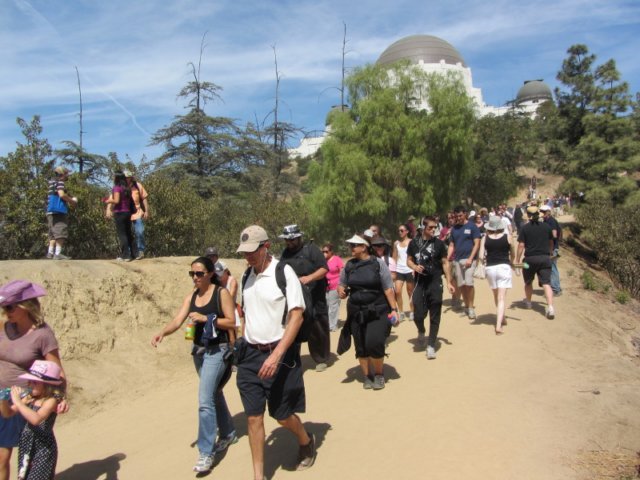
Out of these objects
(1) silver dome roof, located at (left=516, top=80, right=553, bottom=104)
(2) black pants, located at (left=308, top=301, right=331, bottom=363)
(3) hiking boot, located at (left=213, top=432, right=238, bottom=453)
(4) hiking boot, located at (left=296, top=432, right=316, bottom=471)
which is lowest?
(3) hiking boot, located at (left=213, top=432, right=238, bottom=453)

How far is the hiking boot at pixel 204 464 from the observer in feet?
14.7

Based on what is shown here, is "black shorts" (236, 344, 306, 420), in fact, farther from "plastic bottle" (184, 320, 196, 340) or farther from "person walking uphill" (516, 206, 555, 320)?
"person walking uphill" (516, 206, 555, 320)

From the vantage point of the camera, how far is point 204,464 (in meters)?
4.48

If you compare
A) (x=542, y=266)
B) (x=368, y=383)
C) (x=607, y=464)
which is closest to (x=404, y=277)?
(x=542, y=266)

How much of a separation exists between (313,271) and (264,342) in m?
2.33

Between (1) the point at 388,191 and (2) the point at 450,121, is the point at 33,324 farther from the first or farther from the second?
(2) the point at 450,121

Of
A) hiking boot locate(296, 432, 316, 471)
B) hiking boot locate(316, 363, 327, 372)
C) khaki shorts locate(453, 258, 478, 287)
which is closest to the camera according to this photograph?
hiking boot locate(296, 432, 316, 471)

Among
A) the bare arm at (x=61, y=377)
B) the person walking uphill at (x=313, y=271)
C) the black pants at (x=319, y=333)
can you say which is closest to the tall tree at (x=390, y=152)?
the black pants at (x=319, y=333)

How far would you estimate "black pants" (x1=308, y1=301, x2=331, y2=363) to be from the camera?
21.2 ft

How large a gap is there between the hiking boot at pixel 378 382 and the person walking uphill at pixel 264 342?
2.19 m

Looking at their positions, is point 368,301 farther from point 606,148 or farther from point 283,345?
point 606,148

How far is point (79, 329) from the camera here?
7.93m

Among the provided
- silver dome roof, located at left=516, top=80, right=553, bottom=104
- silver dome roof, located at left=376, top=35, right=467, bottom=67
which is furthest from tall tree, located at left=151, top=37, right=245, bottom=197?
silver dome roof, located at left=516, top=80, right=553, bottom=104

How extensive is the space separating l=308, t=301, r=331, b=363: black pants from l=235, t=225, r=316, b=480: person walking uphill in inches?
89.8
